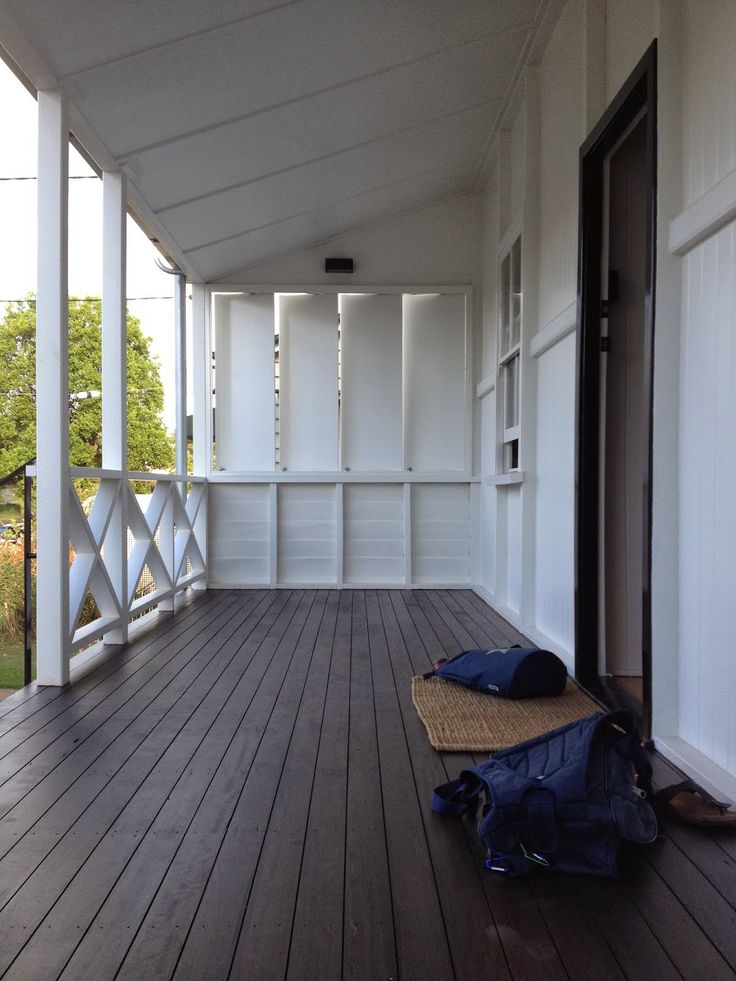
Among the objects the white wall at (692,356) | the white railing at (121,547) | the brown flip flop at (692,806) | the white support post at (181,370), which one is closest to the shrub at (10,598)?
the white railing at (121,547)

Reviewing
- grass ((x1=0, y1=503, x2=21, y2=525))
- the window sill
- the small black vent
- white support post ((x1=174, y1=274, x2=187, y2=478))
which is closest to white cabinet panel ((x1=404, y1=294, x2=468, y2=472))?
the small black vent

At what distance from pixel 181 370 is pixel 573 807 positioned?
17.1 feet

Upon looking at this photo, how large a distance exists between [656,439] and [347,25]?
262 cm

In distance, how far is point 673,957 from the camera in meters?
1.45

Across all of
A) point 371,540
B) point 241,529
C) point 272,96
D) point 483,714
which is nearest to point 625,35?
point 272,96

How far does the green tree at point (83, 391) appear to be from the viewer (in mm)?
8188

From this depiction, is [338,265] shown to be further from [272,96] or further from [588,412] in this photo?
[588,412]

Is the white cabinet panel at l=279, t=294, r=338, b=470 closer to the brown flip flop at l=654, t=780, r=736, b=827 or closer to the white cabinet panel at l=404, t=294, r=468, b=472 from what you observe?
the white cabinet panel at l=404, t=294, r=468, b=472

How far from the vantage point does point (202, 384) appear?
6.83 m

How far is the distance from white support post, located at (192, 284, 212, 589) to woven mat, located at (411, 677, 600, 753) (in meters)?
3.74

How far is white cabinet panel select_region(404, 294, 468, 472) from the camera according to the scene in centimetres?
691

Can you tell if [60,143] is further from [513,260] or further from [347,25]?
[513,260]

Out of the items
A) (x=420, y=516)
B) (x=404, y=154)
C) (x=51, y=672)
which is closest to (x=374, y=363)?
(x=420, y=516)

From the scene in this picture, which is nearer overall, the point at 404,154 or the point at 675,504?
the point at 675,504
